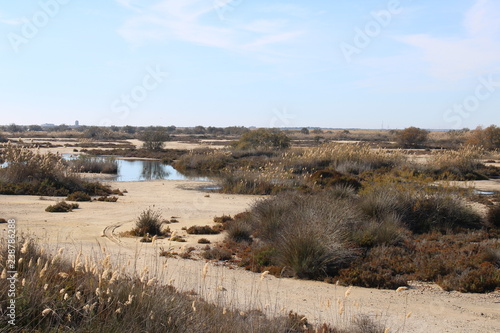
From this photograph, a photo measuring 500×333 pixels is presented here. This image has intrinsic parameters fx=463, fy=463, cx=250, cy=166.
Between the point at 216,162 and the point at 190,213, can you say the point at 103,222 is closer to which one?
the point at 190,213

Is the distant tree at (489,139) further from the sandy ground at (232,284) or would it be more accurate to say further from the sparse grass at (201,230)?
the sparse grass at (201,230)

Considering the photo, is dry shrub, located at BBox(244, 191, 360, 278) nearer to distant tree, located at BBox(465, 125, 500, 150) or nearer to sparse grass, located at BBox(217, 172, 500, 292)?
sparse grass, located at BBox(217, 172, 500, 292)

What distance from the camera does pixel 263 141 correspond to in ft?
171

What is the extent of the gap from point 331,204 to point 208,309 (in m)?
7.46

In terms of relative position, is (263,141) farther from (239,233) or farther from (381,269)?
(381,269)

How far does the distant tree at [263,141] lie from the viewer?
50688mm

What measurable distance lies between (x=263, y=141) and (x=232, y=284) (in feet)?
144

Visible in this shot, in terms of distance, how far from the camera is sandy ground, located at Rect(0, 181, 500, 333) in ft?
24.9

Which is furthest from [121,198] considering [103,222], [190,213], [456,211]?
[456,211]

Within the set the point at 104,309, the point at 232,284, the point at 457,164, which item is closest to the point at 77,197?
the point at 232,284

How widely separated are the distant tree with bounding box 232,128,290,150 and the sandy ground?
3122cm

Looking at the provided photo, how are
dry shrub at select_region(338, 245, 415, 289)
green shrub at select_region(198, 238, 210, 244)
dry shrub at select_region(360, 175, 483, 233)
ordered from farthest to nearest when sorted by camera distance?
dry shrub at select_region(360, 175, 483, 233), green shrub at select_region(198, 238, 210, 244), dry shrub at select_region(338, 245, 415, 289)

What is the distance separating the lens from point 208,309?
6289 mm

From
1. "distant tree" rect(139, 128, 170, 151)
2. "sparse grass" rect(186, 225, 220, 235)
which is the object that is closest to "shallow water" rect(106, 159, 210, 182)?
"distant tree" rect(139, 128, 170, 151)
